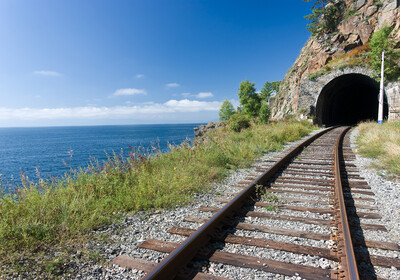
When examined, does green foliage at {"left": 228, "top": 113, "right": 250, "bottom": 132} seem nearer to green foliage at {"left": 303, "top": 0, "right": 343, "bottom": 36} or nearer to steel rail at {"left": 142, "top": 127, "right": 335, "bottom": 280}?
steel rail at {"left": 142, "top": 127, "right": 335, "bottom": 280}

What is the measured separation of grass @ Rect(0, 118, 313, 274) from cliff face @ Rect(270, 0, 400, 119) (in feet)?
78.4

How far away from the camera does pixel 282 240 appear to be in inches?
120

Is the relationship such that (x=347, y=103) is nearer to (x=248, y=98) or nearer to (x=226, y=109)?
(x=248, y=98)


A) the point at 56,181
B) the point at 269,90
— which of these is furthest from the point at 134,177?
the point at 269,90

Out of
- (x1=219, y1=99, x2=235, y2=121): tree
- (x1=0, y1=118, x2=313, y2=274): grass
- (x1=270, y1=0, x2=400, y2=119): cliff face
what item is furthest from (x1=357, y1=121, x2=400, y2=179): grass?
(x1=219, y1=99, x2=235, y2=121): tree

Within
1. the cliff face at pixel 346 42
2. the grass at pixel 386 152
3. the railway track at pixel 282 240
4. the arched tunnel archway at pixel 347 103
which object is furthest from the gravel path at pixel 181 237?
the arched tunnel archway at pixel 347 103

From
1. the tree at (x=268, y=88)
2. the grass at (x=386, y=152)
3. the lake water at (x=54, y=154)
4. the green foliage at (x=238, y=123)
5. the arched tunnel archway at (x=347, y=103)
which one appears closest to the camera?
the grass at (x=386, y=152)

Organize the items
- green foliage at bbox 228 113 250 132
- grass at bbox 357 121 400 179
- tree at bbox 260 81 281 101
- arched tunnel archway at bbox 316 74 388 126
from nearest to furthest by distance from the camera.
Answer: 1. grass at bbox 357 121 400 179
2. green foliage at bbox 228 113 250 132
3. arched tunnel archway at bbox 316 74 388 126
4. tree at bbox 260 81 281 101

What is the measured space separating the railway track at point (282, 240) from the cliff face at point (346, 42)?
2528 cm

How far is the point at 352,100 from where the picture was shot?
1741 inches

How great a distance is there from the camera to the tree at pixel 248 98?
204ft

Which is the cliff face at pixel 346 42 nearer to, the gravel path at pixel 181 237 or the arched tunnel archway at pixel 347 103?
the arched tunnel archway at pixel 347 103

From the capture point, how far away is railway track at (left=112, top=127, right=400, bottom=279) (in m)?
2.40

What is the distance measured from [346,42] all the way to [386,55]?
848 cm
